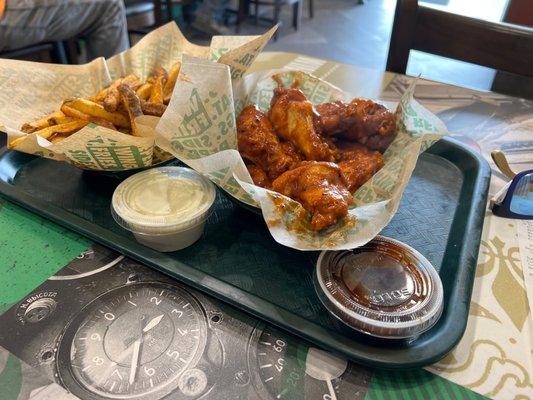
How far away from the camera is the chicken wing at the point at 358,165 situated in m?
1.22

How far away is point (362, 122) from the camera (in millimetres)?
1339

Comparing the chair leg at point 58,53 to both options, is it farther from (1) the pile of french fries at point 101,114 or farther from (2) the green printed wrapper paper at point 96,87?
(1) the pile of french fries at point 101,114

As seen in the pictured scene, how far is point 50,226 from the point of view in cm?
121

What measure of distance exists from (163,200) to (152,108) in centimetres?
36

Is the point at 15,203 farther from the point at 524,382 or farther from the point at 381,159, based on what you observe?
the point at 524,382

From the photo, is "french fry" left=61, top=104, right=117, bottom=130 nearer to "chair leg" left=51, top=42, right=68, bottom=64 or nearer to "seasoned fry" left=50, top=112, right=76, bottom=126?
"seasoned fry" left=50, top=112, right=76, bottom=126

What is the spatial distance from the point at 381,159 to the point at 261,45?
0.53 m

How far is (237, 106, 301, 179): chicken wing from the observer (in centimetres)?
127

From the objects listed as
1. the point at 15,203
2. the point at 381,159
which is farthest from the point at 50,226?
the point at 381,159

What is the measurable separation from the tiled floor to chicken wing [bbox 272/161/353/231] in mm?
3773

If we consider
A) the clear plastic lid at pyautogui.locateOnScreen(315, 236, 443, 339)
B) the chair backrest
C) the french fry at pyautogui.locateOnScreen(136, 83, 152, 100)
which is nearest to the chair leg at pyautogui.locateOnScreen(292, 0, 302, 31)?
the chair backrest

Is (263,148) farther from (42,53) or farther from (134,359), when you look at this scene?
(42,53)

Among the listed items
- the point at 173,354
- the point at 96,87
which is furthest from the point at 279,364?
the point at 96,87

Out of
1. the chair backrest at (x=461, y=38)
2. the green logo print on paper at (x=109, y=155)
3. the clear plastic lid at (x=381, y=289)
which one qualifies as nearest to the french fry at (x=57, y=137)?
the green logo print on paper at (x=109, y=155)
